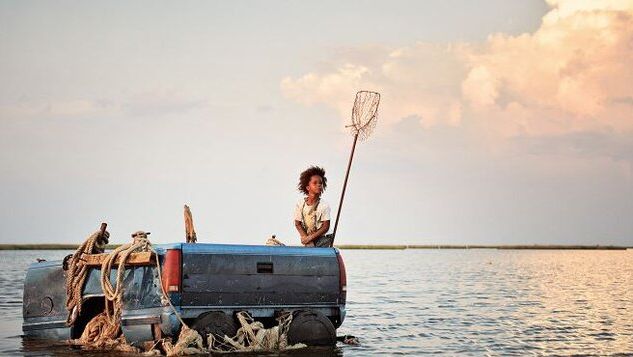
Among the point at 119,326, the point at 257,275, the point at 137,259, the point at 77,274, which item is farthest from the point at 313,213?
the point at 77,274

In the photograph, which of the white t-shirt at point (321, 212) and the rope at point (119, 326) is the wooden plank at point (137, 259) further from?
the white t-shirt at point (321, 212)

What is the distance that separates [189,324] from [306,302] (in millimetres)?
1774

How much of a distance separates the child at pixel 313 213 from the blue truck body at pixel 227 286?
54cm

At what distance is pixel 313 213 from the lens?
12.8 meters

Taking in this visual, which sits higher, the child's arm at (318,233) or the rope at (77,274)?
the child's arm at (318,233)

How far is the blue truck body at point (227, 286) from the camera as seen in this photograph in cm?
1084

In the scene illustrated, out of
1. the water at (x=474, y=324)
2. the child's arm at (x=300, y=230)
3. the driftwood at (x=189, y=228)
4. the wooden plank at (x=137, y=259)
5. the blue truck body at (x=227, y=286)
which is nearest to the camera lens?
the blue truck body at (x=227, y=286)

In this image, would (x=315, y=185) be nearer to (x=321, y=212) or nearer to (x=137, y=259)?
(x=321, y=212)

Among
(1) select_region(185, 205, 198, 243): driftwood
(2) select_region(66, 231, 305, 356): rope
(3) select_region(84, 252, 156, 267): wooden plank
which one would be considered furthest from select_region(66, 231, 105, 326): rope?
(1) select_region(185, 205, 198, 243): driftwood

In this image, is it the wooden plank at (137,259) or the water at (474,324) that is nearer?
the wooden plank at (137,259)

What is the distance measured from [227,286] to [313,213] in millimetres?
2192

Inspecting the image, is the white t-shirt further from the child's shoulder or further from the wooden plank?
the wooden plank

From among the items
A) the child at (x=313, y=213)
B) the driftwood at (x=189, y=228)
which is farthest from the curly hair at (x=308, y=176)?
the driftwood at (x=189, y=228)

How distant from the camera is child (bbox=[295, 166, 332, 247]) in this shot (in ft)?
41.4
